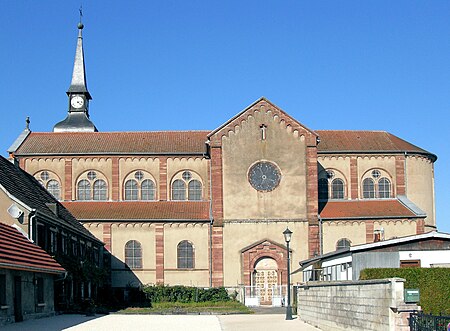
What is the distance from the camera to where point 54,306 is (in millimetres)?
39688

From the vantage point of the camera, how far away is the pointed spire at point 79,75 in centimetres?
7862

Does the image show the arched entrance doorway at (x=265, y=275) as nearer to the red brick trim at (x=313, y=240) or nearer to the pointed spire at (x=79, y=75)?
the red brick trim at (x=313, y=240)

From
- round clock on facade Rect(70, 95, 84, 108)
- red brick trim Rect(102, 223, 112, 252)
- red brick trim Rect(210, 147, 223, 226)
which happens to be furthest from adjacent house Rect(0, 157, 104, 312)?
round clock on facade Rect(70, 95, 84, 108)

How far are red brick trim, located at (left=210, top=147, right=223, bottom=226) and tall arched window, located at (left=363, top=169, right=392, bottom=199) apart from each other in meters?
13.5

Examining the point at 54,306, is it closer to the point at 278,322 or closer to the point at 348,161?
the point at 278,322

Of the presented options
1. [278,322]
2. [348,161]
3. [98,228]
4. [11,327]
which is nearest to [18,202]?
[11,327]

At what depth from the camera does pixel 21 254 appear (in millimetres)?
31969

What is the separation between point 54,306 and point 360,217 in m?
29.0

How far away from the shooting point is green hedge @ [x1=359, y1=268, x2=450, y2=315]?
25.7 meters

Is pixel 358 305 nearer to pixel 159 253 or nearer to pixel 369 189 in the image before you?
pixel 159 253

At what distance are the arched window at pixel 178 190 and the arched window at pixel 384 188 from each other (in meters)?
16.7

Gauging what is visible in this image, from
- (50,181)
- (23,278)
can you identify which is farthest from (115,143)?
(23,278)

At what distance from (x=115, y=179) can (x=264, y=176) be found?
1331cm

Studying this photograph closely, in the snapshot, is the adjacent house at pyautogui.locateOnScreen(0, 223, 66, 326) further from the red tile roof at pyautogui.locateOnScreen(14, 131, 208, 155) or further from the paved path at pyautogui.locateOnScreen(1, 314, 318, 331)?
the red tile roof at pyautogui.locateOnScreen(14, 131, 208, 155)
